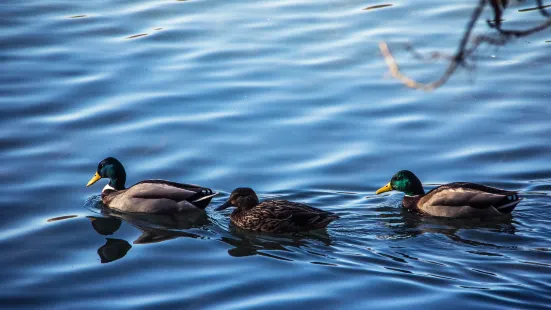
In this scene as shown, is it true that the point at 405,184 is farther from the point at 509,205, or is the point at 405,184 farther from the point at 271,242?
the point at 271,242

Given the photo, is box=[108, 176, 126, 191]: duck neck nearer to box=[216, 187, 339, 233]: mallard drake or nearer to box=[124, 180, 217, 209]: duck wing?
box=[124, 180, 217, 209]: duck wing

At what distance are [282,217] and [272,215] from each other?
116 mm

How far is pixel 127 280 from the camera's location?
8344 millimetres

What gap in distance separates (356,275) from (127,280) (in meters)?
2.09

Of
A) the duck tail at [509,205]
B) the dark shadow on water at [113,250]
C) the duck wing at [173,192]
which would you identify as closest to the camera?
the dark shadow on water at [113,250]

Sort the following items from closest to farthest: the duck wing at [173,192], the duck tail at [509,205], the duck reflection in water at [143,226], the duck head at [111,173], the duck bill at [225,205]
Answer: the duck reflection in water at [143,226] → the duck tail at [509,205] → the duck bill at [225,205] → the duck wing at [173,192] → the duck head at [111,173]

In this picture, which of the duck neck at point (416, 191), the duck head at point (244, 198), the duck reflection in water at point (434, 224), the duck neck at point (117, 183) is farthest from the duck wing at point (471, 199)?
the duck neck at point (117, 183)

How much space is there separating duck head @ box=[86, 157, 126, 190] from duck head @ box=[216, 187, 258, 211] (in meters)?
1.64

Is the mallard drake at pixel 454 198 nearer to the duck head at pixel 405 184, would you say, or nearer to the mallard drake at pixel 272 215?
the duck head at pixel 405 184

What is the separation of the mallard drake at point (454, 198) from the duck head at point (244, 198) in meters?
1.44

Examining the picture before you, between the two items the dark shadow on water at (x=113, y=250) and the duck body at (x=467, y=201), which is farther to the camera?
the duck body at (x=467, y=201)

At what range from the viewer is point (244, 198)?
9836 mm

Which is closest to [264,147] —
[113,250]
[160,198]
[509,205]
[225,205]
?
[225,205]

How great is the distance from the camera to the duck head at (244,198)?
983 centimetres
